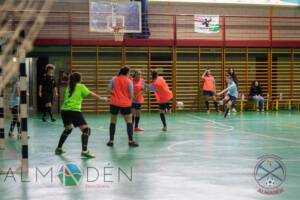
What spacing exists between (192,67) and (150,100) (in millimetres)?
2674

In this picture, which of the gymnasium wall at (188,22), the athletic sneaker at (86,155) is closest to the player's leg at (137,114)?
the athletic sneaker at (86,155)

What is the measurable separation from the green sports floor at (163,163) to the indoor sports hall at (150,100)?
29mm

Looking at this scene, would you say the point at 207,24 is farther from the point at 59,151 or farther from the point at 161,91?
the point at 59,151

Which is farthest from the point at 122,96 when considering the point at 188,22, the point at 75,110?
the point at 188,22

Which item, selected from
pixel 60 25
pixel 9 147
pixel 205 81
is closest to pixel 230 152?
pixel 9 147

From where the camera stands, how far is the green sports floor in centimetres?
740

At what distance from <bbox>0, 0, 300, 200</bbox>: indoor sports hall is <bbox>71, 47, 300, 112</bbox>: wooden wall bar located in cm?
6

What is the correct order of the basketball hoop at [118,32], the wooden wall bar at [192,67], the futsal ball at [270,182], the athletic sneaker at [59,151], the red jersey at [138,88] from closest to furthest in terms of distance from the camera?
the futsal ball at [270,182] → the athletic sneaker at [59,151] → the red jersey at [138,88] → the basketball hoop at [118,32] → the wooden wall bar at [192,67]

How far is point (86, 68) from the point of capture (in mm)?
24422

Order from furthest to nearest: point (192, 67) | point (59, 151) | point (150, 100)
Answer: point (192, 67) → point (150, 100) → point (59, 151)

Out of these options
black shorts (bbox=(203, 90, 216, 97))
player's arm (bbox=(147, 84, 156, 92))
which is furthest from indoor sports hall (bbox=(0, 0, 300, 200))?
black shorts (bbox=(203, 90, 216, 97))

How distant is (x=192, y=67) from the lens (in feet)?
84.1

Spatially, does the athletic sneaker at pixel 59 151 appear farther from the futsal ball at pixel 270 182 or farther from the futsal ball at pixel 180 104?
the futsal ball at pixel 180 104

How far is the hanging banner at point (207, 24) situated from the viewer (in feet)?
81.9
